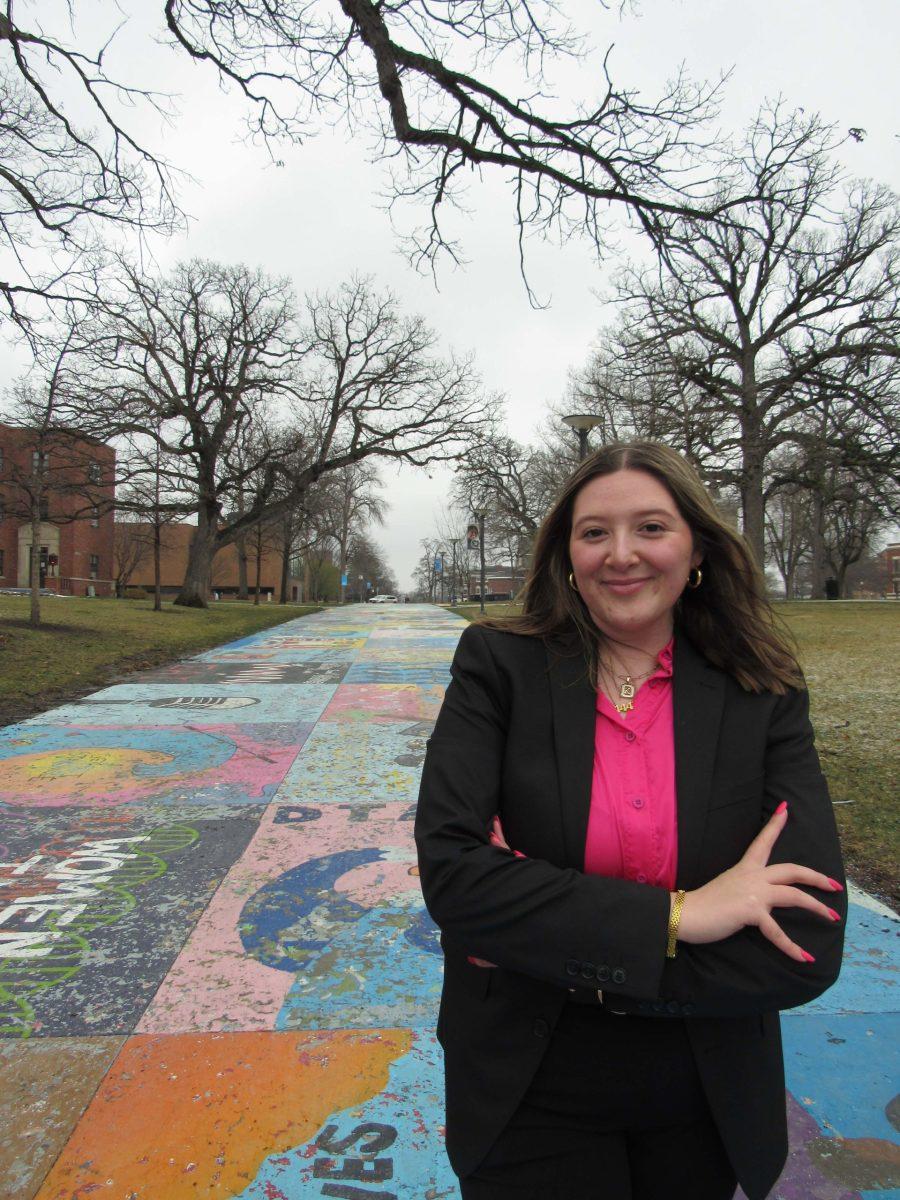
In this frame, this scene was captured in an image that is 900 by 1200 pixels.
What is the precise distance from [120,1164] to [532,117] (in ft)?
24.8

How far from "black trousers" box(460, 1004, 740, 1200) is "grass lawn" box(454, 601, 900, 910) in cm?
99

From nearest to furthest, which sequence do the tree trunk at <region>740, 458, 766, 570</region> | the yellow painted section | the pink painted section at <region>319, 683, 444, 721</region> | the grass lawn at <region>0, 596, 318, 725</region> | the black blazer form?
the black blazer < the yellow painted section < the pink painted section at <region>319, 683, 444, 721</region> < the grass lawn at <region>0, 596, 318, 725</region> < the tree trunk at <region>740, 458, 766, 570</region>

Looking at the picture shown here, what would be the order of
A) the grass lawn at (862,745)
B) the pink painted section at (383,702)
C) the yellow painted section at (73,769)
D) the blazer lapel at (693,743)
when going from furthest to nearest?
the pink painted section at (383,702)
the yellow painted section at (73,769)
the grass lawn at (862,745)
the blazer lapel at (693,743)

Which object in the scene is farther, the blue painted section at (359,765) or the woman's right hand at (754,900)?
the blue painted section at (359,765)

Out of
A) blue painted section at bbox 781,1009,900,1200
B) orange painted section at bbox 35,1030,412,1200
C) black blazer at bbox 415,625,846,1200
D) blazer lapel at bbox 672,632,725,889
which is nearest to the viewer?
black blazer at bbox 415,625,846,1200

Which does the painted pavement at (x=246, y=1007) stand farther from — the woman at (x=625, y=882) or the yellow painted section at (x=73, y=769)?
the woman at (x=625, y=882)

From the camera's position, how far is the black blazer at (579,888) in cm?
127

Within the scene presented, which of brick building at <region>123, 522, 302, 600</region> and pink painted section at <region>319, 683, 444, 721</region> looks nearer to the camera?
pink painted section at <region>319, 683, 444, 721</region>

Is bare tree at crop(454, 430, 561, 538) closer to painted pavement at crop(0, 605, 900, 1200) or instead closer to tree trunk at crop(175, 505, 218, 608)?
tree trunk at crop(175, 505, 218, 608)

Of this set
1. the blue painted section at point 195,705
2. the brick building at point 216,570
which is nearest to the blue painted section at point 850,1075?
the blue painted section at point 195,705

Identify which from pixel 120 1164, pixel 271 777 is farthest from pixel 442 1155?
pixel 271 777

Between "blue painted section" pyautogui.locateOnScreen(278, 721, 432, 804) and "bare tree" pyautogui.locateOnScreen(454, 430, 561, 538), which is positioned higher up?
"bare tree" pyautogui.locateOnScreen(454, 430, 561, 538)

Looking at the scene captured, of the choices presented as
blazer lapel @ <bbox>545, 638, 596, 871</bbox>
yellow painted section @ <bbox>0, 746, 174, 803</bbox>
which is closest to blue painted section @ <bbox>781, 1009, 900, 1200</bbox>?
blazer lapel @ <bbox>545, 638, 596, 871</bbox>

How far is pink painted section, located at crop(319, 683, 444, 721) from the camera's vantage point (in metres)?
7.80
